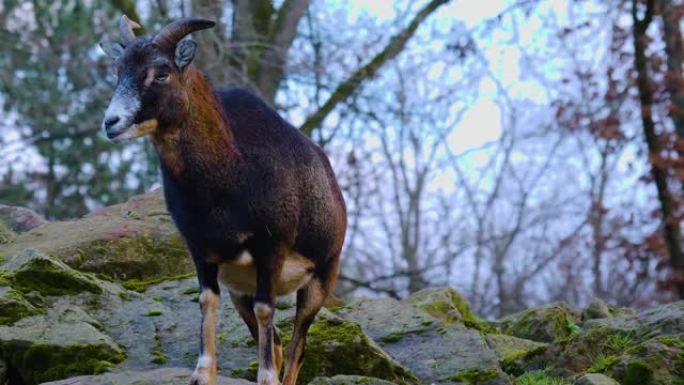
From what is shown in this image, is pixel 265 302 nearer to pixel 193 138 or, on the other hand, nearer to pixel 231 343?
pixel 193 138

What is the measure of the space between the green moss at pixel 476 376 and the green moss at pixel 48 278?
122 inches

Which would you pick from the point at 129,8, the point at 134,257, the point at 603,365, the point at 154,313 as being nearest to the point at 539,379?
the point at 603,365

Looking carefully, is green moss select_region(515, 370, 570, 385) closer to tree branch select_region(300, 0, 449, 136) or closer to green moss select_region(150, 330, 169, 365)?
green moss select_region(150, 330, 169, 365)

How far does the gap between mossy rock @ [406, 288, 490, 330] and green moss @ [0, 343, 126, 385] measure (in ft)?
12.5

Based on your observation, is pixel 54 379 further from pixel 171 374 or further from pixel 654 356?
pixel 654 356

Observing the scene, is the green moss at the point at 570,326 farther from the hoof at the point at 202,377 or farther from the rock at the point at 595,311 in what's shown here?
the hoof at the point at 202,377

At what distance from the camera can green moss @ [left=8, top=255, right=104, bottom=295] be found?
26.8 feet

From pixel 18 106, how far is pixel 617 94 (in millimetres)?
12403

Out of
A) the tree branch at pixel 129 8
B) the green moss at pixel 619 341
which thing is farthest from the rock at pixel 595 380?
the tree branch at pixel 129 8

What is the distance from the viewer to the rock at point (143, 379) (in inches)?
253

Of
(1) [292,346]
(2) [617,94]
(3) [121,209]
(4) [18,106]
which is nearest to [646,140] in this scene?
(2) [617,94]

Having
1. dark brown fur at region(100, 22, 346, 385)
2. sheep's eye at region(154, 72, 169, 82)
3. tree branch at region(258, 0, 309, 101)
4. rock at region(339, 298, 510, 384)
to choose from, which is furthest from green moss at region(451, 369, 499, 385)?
tree branch at region(258, 0, 309, 101)

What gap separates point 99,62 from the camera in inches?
723

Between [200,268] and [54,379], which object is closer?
[200,268]
